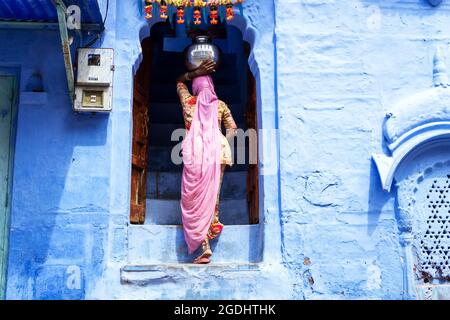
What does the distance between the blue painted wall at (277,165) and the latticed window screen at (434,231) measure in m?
0.27

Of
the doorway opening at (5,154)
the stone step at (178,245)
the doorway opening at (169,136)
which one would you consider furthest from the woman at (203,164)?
the doorway opening at (5,154)

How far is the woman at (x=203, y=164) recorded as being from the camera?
5227 mm

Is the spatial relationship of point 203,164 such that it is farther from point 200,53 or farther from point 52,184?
point 52,184

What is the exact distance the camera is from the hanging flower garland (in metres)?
5.36

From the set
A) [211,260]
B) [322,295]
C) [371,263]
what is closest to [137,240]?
[211,260]

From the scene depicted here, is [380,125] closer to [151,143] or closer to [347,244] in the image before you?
[347,244]

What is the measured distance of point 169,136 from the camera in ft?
23.4

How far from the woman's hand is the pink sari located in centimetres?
39

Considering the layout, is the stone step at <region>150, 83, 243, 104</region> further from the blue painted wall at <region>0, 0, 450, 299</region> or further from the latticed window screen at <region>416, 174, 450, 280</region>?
the latticed window screen at <region>416, 174, 450, 280</region>

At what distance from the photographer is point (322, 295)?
5031 millimetres

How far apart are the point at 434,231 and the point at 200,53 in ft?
8.73

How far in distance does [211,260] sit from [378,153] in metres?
1.75

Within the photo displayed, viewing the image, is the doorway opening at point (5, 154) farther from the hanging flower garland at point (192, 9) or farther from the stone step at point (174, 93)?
the stone step at point (174, 93)

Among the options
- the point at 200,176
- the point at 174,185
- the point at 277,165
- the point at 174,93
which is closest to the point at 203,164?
the point at 200,176
